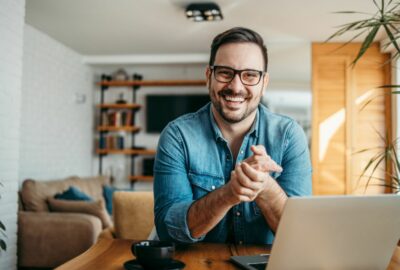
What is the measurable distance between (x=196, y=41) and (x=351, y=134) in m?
2.25

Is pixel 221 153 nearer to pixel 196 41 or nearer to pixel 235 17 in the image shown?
pixel 235 17

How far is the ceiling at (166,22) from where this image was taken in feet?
13.7

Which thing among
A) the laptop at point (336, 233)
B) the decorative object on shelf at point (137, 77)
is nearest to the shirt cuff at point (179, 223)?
the laptop at point (336, 233)

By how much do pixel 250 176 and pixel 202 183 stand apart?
1.25ft

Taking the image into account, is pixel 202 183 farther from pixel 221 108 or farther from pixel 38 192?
pixel 38 192

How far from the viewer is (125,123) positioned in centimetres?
663

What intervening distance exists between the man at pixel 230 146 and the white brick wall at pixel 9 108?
2.33 meters

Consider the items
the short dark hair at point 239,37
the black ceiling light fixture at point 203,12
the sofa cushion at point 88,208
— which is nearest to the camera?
the short dark hair at point 239,37

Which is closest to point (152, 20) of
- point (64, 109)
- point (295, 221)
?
point (64, 109)

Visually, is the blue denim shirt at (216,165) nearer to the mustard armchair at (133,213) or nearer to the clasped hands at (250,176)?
the clasped hands at (250,176)

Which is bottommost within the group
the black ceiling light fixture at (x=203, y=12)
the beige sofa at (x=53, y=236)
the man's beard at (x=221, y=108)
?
the beige sofa at (x=53, y=236)

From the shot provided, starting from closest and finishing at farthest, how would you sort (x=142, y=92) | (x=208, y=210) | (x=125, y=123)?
1. (x=208, y=210)
2. (x=125, y=123)
3. (x=142, y=92)

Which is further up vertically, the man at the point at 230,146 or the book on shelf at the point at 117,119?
the book on shelf at the point at 117,119

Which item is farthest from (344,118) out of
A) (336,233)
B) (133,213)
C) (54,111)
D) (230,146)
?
(336,233)
